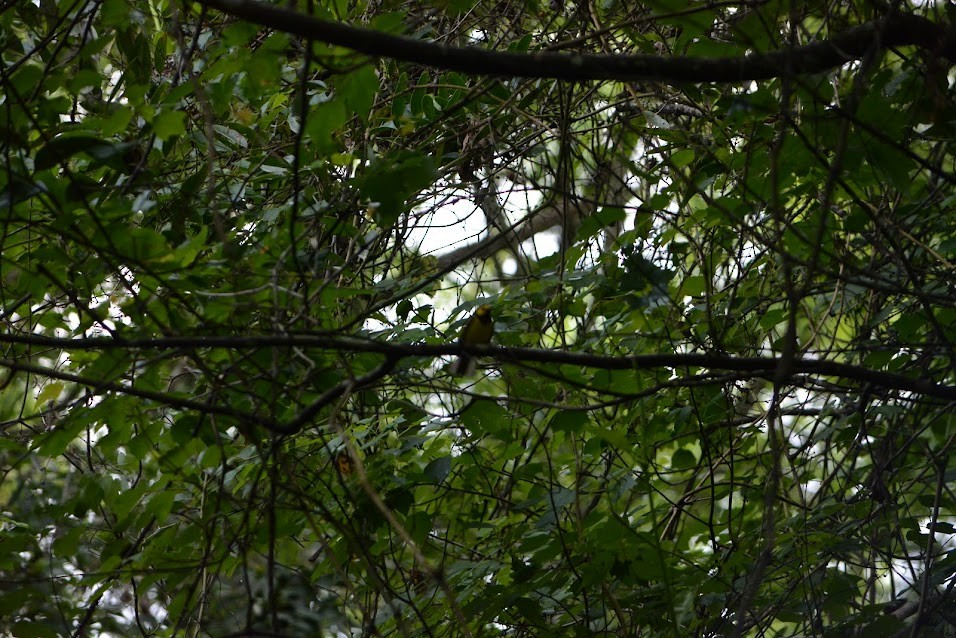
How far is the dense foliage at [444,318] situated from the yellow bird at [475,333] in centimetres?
7

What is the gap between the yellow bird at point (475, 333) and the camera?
8.25 feet

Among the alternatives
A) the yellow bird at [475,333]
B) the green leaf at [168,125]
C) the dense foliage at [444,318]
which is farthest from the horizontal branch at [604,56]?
the yellow bird at [475,333]

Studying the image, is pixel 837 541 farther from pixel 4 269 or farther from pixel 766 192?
pixel 4 269

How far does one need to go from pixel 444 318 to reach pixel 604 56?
132 cm

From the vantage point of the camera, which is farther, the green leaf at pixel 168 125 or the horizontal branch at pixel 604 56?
the green leaf at pixel 168 125

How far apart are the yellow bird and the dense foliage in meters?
0.07

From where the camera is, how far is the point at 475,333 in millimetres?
2732

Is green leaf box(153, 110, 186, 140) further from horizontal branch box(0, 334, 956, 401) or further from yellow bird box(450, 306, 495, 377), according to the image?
yellow bird box(450, 306, 495, 377)

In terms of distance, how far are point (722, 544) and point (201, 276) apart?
1.88 meters

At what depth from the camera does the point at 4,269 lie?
2146mm

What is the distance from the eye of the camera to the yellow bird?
2516 millimetres

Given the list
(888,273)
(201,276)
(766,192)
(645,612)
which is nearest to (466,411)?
(201,276)

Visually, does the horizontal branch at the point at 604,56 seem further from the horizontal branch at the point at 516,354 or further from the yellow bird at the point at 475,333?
the yellow bird at the point at 475,333

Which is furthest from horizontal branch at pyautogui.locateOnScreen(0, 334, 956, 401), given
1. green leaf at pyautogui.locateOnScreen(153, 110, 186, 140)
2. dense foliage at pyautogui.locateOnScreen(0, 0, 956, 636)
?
green leaf at pyautogui.locateOnScreen(153, 110, 186, 140)
